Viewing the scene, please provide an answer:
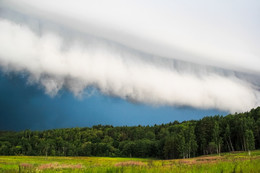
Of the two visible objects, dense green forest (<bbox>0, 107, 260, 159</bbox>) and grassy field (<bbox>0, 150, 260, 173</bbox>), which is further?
dense green forest (<bbox>0, 107, 260, 159</bbox>)

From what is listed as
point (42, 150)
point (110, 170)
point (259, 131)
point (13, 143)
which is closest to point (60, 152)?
point (42, 150)

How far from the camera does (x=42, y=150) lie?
548 ft

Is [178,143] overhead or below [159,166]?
below

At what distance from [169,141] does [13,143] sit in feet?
468

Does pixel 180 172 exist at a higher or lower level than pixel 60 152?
higher

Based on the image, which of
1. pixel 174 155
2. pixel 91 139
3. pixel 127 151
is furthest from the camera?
pixel 91 139

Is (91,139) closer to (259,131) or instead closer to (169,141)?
(169,141)

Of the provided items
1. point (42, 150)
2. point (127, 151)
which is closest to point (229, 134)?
point (127, 151)

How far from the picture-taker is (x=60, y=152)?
6585 inches

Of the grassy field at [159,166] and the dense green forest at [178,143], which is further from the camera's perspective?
the dense green forest at [178,143]

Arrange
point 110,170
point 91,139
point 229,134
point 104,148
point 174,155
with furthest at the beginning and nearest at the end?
point 91,139 < point 104,148 < point 174,155 < point 229,134 < point 110,170

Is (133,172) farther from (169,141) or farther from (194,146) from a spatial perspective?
(169,141)

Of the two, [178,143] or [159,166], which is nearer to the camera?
[159,166]

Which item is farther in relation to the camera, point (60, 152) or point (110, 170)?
point (60, 152)
